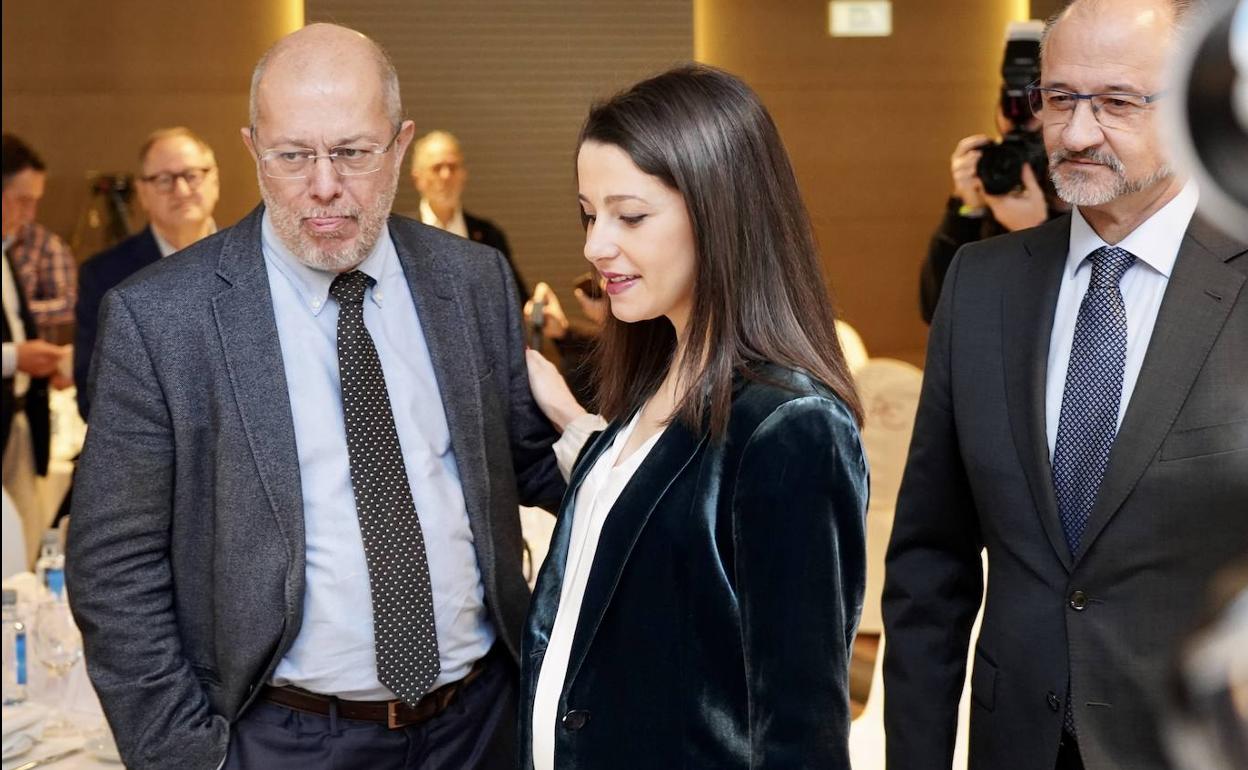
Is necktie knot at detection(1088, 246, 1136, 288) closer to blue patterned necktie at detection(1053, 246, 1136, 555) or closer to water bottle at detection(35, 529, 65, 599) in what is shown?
blue patterned necktie at detection(1053, 246, 1136, 555)

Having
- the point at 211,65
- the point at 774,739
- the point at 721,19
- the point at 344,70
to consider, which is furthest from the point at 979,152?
the point at 211,65

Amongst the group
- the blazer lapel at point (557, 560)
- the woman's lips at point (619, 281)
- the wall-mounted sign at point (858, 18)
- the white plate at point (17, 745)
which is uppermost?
the wall-mounted sign at point (858, 18)

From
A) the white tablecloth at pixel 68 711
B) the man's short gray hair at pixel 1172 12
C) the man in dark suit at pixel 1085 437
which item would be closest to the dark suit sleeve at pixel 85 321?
the white tablecloth at pixel 68 711

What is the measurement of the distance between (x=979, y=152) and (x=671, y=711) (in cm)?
209

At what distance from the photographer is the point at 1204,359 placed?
1.53 meters

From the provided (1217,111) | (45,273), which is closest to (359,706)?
(1217,111)

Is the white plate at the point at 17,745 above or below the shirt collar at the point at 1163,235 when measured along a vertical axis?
below

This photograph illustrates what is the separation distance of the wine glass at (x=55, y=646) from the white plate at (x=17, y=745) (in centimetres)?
22

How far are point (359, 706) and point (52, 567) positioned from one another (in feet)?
4.50

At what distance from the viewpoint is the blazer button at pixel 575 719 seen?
1.37m

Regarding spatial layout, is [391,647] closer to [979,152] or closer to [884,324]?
[979,152]

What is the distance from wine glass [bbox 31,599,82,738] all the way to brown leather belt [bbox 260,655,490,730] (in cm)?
91

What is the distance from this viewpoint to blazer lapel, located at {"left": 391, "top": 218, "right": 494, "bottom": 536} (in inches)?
74.0

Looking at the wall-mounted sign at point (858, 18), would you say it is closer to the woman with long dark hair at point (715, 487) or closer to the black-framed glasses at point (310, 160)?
the black-framed glasses at point (310, 160)
